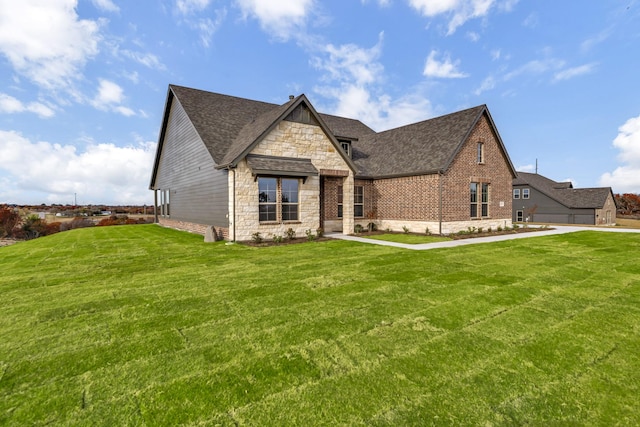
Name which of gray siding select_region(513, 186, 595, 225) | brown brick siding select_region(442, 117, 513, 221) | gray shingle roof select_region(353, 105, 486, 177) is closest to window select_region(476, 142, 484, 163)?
brown brick siding select_region(442, 117, 513, 221)

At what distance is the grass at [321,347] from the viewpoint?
8.90 ft

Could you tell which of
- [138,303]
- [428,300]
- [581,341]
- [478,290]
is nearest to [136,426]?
[138,303]

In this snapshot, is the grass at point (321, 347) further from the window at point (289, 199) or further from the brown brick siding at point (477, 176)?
the brown brick siding at point (477, 176)

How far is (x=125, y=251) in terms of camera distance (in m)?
11.6

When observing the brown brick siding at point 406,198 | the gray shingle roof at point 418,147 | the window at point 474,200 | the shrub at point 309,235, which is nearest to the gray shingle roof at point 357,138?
the gray shingle roof at point 418,147

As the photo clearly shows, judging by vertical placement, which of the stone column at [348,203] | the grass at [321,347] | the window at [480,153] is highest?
the window at [480,153]

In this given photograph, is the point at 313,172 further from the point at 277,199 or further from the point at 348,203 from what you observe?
the point at 348,203

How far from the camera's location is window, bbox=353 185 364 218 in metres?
18.9

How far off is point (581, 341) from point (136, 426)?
533cm

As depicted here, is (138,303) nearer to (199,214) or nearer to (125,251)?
(125,251)

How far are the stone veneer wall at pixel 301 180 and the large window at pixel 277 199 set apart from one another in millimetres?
274

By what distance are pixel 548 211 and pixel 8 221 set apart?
69.0 metres

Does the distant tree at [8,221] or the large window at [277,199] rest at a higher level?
the large window at [277,199]

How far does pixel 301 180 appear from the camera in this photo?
14.8m
